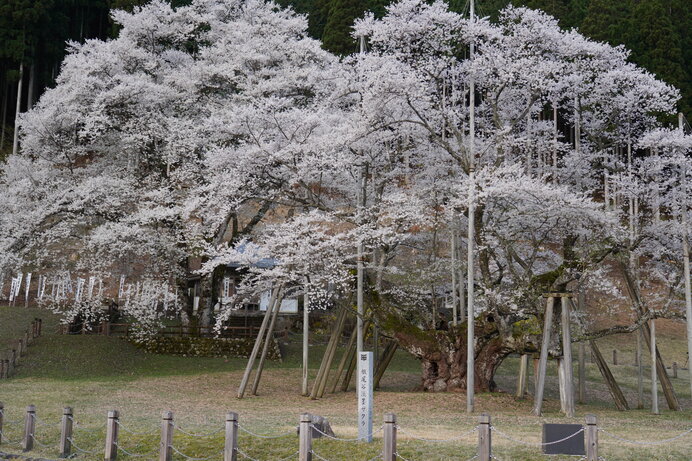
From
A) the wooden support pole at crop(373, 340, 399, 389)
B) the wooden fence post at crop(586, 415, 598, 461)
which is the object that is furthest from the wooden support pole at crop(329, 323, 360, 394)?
the wooden fence post at crop(586, 415, 598, 461)

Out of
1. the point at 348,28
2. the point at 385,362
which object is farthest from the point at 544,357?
the point at 348,28

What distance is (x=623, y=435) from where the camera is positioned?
424 inches

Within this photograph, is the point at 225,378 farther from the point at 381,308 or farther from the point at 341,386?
the point at 381,308

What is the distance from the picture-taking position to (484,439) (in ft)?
27.2

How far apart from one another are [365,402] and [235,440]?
1.91m

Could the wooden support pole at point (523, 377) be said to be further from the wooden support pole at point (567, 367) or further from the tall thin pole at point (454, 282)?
the wooden support pole at point (567, 367)

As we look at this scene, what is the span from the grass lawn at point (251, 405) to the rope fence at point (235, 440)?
73 mm

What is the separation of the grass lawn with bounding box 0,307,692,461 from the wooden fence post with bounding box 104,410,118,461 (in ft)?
0.74

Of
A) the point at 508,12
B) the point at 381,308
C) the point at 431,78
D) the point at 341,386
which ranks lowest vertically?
the point at 341,386

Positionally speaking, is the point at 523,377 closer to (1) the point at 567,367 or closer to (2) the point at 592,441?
(1) the point at 567,367

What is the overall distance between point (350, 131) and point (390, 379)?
9958 mm

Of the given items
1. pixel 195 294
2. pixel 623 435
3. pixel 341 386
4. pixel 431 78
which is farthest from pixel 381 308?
pixel 195 294

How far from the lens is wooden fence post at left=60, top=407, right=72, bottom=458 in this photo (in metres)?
10.5

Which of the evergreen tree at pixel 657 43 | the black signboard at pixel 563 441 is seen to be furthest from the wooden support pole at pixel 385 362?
the evergreen tree at pixel 657 43
